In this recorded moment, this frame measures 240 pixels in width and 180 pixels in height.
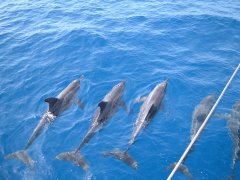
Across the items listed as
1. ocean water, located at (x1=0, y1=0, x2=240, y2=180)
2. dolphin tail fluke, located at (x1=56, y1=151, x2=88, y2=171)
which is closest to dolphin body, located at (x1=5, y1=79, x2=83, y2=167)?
ocean water, located at (x1=0, y1=0, x2=240, y2=180)

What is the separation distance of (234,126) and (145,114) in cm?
389

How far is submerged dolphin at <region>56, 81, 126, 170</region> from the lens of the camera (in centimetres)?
1104

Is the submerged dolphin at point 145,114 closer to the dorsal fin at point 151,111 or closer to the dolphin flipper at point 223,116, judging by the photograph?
the dorsal fin at point 151,111

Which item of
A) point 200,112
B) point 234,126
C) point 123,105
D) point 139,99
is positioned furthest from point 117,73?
point 234,126

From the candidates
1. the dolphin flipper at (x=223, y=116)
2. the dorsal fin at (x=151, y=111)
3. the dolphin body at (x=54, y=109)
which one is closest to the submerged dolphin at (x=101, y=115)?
the dolphin body at (x=54, y=109)

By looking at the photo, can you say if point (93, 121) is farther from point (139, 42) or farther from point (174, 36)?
point (174, 36)

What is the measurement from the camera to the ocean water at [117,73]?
36.4 feet

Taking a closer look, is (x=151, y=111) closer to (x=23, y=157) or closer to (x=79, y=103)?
(x=79, y=103)

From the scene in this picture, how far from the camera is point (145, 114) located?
39.9ft

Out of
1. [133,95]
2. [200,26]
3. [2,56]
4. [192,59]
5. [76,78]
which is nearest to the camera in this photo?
[133,95]

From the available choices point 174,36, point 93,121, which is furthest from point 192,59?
point 93,121

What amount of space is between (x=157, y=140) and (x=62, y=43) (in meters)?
10.6

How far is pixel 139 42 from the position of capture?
18.7 meters

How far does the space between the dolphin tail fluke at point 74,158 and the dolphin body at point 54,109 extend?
1.24 metres
